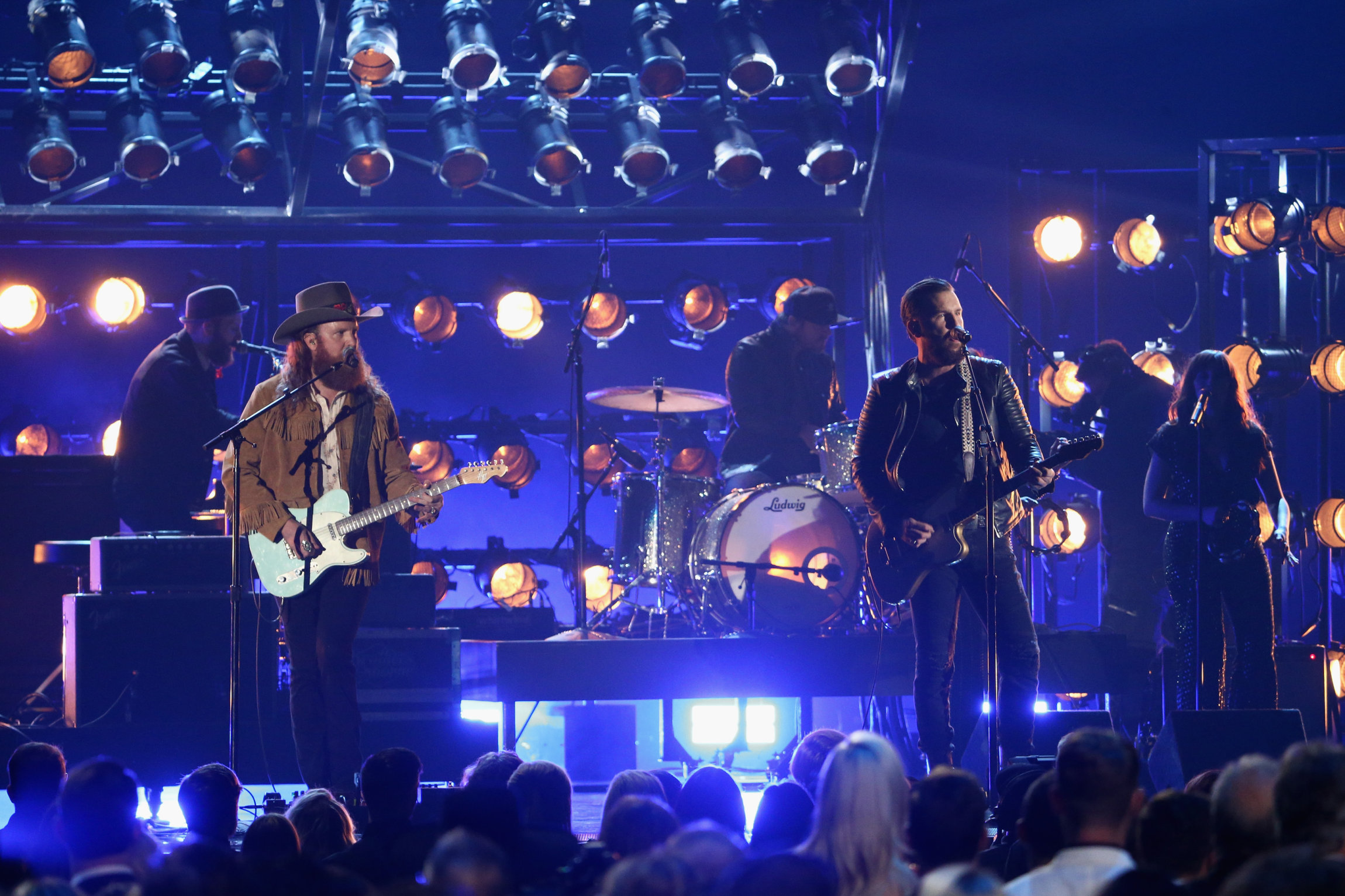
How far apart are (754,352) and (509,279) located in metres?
3.29

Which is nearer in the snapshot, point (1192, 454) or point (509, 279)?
point (1192, 454)

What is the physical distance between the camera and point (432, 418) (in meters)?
12.0

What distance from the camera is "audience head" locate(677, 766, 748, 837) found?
3.89 m

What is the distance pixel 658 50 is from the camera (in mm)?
9812

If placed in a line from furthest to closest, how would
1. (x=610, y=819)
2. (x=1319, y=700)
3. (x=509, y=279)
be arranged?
(x=509, y=279), (x=1319, y=700), (x=610, y=819)

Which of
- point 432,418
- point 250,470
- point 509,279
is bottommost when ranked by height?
point 250,470

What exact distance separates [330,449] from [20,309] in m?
6.27

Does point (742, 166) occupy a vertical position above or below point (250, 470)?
above

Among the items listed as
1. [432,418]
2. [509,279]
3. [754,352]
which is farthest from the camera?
[432,418]

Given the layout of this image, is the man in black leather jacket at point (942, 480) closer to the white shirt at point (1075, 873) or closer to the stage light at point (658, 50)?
the white shirt at point (1075, 873)

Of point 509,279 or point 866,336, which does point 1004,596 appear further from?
point 509,279

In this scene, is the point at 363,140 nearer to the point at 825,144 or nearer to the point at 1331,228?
the point at 825,144

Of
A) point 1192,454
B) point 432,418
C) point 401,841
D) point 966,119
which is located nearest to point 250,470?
point 401,841

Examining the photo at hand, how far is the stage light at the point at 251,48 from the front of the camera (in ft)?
30.7
